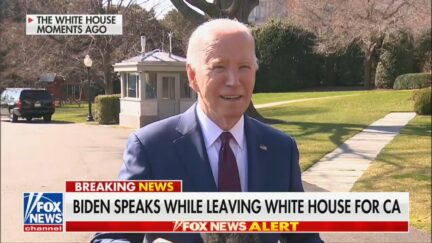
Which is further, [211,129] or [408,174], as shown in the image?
[408,174]

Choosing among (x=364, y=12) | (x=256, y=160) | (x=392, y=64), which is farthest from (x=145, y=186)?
(x=392, y=64)

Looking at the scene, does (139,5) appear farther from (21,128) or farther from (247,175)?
(247,175)

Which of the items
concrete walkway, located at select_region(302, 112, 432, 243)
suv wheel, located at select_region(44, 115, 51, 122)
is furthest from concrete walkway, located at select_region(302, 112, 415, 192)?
suv wheel, located at select_region(44, 115, 51, 122)

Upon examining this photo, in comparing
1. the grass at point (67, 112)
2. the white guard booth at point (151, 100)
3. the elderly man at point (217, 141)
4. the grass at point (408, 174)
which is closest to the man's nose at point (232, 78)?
the elderly man at point (217, 141)

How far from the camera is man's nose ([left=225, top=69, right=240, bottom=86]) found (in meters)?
1.96

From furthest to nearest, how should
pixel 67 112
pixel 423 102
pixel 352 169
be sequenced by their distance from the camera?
1. pixel 423 102
2. pixel 352 169
3. pixel 67 112

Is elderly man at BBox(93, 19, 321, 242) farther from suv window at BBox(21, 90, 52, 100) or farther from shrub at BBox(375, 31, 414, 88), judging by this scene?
shrub at BBox(375, 31, 414, 88)

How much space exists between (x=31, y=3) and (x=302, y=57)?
2294 cm

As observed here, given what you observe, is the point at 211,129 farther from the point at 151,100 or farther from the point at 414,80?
the point at 414,80

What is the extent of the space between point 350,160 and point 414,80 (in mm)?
14259

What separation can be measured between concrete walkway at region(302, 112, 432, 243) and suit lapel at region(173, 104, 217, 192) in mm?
3698

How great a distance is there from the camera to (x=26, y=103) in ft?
18.2

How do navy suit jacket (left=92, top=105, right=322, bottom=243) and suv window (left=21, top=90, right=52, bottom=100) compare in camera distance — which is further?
suv window (left=21, top=90, right=52, bottom=100)

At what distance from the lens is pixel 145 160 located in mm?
2088
